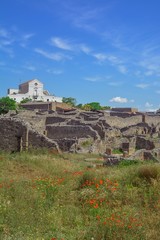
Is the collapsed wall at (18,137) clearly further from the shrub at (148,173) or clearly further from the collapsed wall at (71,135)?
the shrub at (148,173)

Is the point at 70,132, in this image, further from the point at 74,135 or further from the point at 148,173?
the point at 148,173

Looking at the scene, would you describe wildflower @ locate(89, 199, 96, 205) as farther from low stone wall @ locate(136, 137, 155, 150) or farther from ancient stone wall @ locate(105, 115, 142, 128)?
ancient stone wall @ locate(105, 115, 142, 128)

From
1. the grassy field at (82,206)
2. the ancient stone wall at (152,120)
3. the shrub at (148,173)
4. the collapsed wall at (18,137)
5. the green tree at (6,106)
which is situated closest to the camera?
the grassy field at (82,206)

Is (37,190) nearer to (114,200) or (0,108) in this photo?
(114,200)

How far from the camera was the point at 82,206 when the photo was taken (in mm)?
7992

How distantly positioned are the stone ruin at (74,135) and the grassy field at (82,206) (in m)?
4.48

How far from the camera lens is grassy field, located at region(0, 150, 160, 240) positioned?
616 cm

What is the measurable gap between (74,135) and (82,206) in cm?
2076

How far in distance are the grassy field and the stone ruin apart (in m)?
4.48

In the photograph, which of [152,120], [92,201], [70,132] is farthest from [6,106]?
[92,201]

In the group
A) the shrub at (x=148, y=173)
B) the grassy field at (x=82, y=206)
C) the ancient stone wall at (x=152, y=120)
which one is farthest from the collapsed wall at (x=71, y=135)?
the ancient stone wall at (x=152, y=120)

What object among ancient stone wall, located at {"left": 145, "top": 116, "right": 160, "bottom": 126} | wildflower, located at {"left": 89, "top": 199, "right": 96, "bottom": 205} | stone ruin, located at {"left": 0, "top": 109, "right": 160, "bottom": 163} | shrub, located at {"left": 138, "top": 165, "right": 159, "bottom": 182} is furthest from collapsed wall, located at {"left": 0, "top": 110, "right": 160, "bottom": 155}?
ancient stone wall, located at {"left": 145, "top": 116, "right": 160, "bottom": 126}

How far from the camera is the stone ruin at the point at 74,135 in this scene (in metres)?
15.6

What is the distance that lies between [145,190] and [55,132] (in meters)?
21.2
